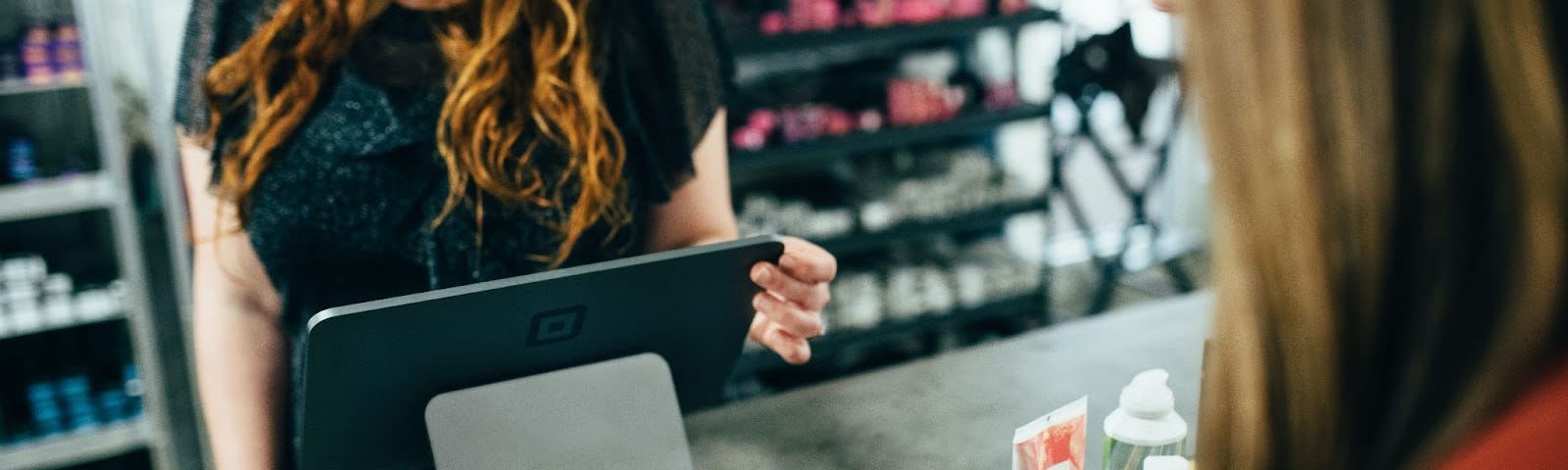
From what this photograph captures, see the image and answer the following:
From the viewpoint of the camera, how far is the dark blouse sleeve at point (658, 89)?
55.1 inches

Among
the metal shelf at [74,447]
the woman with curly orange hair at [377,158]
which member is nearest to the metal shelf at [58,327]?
the metal shelf at [74,447]

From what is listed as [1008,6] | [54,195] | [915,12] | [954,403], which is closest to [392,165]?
[954,403]

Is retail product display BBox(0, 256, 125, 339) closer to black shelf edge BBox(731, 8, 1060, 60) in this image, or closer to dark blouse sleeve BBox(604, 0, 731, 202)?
black shelf edge BBox(731, 8, 1060, 60)

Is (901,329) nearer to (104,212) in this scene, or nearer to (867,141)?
(867,141)

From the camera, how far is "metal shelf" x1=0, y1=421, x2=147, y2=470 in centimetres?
269

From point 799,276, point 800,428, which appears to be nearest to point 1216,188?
point 799,276

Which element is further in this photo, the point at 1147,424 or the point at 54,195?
the point at 54,195

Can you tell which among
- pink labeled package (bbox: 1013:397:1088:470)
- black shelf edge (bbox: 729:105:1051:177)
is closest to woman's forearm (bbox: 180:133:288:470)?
pink labeled package (bbox: 1013:397:1088:470)

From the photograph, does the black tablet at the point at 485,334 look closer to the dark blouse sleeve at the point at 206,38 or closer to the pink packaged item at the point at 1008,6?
the dark blouse sleeve at the point at 206,38

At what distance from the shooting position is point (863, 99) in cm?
337

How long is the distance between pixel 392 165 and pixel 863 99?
216 centimetres

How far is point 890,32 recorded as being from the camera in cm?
325

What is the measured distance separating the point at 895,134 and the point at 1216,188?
9.30 ft

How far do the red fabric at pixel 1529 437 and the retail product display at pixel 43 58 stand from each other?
283 cm
